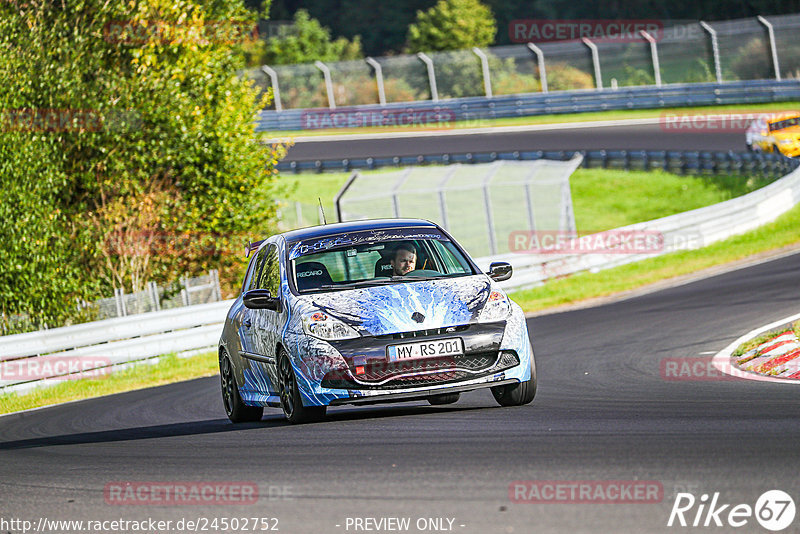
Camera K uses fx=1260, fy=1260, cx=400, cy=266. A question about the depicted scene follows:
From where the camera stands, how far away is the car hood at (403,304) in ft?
29.5

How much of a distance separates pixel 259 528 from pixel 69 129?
20845 mm

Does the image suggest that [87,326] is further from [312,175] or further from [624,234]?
[312,175]

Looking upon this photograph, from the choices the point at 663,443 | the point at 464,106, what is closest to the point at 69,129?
the point at 663,443

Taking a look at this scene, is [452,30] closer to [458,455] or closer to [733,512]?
[458,455]

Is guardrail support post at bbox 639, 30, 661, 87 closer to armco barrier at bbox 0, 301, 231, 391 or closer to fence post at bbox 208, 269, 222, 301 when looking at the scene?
fence post at bbox 208, 269, 222, 301

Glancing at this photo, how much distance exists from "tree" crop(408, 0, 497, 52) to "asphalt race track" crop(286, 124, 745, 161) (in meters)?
22.5

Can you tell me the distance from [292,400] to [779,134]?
2806 centimetres

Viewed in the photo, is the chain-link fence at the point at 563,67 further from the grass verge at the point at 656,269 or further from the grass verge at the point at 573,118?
the grass verge at the point at 656,269

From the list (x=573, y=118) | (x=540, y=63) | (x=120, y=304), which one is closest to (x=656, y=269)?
(x=120, y=304)

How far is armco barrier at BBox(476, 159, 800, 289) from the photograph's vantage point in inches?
988

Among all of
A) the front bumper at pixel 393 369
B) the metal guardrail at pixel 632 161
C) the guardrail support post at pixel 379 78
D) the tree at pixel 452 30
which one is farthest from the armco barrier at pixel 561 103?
the front bumper at pixel 393 369

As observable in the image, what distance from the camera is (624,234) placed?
26.3m

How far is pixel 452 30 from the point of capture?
238 ft

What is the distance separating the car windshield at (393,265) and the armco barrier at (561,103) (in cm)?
3642
